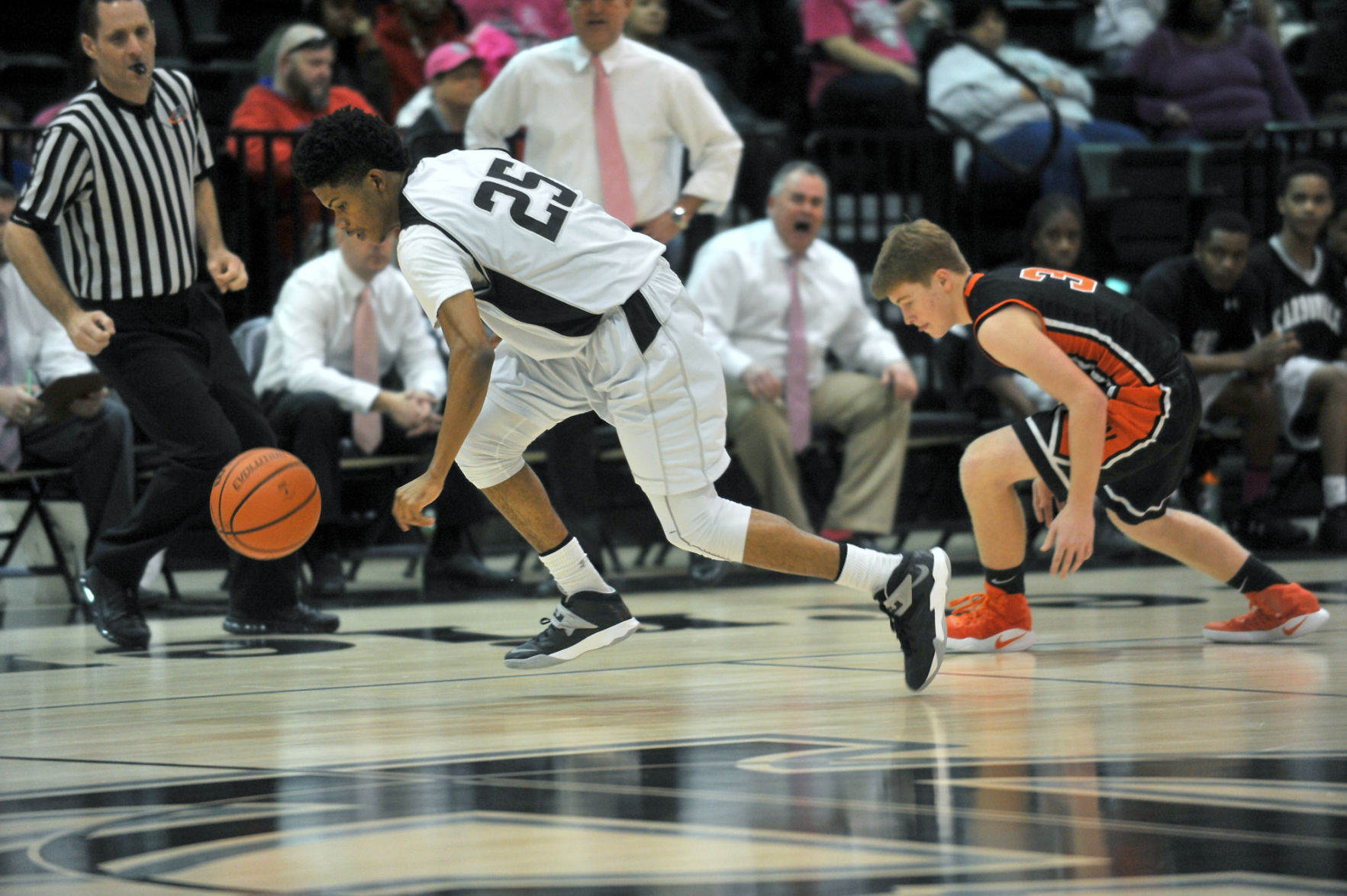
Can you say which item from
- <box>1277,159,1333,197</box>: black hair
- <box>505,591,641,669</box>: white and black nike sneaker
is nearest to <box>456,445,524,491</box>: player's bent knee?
<box>505,591,641,669</box>: white and black nike sneaker

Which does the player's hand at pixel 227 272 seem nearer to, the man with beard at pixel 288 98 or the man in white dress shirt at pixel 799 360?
the man with beard at pixel 288 98

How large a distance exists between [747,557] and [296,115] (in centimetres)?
429

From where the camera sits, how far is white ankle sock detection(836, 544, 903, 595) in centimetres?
376

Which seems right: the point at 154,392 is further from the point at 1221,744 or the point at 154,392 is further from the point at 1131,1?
the point at 1131,1

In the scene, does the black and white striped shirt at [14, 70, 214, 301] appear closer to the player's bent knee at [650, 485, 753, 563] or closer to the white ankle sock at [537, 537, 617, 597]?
the white ankle sock at [537, 537, 617, 597]

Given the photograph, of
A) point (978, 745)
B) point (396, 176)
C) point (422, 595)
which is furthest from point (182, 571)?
point (978, 745)

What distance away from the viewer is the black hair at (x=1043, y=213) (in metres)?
7.45

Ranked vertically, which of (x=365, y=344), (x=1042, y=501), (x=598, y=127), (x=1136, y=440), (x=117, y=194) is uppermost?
(x=598, y=127)

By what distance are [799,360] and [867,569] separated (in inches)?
134

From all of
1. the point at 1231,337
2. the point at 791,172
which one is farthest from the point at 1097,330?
the point at 1231,337

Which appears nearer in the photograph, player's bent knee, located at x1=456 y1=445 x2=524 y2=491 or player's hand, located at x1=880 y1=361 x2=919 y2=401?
player's bent knee, located at x1=456 y1=445 x2=524 y2=491

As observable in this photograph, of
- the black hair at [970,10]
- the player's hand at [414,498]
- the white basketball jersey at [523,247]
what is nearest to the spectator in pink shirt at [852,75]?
the black hair at [970,10]

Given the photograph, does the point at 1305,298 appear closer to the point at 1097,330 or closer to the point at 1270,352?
the point at 1270,352

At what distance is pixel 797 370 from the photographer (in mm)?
7094
